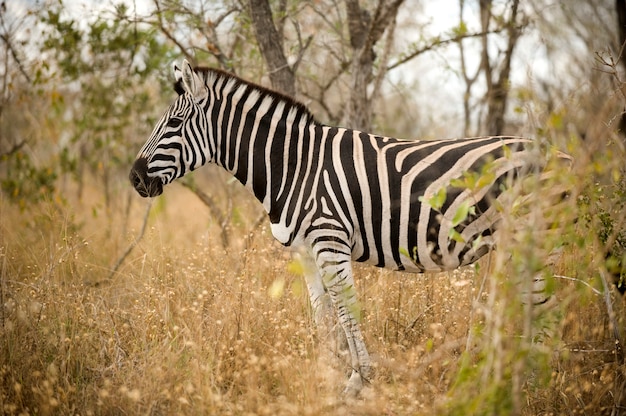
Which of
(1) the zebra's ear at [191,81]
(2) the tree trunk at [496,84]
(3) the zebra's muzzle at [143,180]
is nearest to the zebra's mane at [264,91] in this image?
(1) the zebra's ear at [191,81]

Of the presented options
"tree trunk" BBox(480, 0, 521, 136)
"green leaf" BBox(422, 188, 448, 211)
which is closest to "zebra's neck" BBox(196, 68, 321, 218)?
"green leaf" BBox(422, 188, 448, 211)

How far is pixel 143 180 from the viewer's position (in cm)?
468

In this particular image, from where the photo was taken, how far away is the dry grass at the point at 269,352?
11.2ft

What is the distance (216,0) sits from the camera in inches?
288

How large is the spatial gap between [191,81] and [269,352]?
2224 mm

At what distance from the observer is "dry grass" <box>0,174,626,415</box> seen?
342 cm

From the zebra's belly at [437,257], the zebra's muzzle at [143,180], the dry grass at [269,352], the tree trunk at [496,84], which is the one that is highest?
the tree trunk at [496,84]

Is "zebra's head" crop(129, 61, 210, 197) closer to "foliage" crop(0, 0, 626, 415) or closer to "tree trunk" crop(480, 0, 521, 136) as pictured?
"foliage" crop(0, 0, 626, 415)

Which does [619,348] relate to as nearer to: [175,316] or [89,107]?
[175,316]

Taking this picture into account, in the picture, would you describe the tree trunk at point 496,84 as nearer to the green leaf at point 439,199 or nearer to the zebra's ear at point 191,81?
the zebra's ear at point 191,81

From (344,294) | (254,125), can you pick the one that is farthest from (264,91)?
(344,294)

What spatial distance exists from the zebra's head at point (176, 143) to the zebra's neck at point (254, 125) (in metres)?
0.11

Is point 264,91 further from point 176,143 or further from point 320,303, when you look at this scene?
point 320,303

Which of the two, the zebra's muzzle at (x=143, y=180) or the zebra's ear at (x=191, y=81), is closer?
the zebra's ear at (x=191, y=81)
